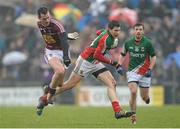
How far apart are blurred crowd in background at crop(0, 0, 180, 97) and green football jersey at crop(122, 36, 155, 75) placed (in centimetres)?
948

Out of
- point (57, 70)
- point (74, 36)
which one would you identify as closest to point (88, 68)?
point (57, 70)

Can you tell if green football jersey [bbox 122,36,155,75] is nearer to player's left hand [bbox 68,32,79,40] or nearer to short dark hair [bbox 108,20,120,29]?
player's left hand [bbox 68,32,79,40]

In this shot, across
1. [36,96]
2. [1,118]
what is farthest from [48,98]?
[36,96]

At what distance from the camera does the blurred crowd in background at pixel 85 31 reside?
28.4 meters

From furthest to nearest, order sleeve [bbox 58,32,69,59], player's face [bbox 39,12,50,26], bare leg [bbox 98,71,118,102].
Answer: sleeve [bbox 58,32,69,59] → player's face [bbox 39,12,50,26] → bare leg [bbox 98,71,118,102]

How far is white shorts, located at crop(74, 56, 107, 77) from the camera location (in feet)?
57.4

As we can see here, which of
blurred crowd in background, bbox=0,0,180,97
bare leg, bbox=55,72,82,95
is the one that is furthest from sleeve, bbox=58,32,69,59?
blurred crowd in background, bbox=0,0,180,97

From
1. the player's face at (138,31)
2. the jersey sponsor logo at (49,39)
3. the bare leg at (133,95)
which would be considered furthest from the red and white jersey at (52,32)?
the bare leg at (133,95)

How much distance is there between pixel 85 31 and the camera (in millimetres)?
28797

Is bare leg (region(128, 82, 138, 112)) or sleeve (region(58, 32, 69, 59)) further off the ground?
sleeve (region(58, 32, 69, 59))

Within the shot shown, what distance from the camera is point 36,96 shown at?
29078 millimetres

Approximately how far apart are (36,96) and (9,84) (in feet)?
3.79

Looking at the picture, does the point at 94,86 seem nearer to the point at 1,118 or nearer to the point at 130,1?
the point at 130,1

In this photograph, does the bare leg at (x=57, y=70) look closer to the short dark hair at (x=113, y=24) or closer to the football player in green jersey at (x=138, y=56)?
the football player in green jersey at (x=138, y=56)
